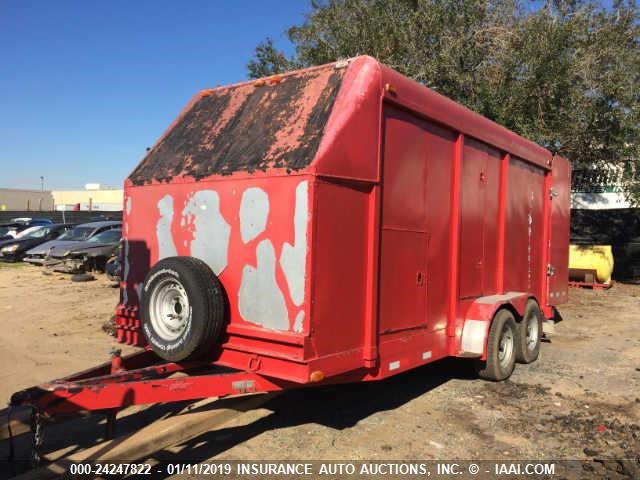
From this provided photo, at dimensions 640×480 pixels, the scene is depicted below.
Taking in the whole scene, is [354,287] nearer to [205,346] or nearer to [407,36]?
[205,346]

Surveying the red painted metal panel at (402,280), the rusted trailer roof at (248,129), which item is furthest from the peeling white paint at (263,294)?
the red painted metal panel at (402,280)

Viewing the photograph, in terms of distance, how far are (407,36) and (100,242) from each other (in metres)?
9.73

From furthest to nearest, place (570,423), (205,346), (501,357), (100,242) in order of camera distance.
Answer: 1. (100,242)
2. (501,357)
3. (570,423)
4. (205,346)

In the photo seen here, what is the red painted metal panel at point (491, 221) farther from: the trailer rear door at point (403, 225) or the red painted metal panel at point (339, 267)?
the red painted metal panel at point (339, 267)

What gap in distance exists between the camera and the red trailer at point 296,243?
388 cm

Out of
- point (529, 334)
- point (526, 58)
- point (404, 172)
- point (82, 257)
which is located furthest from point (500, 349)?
point (82, 257)

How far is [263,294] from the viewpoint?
4074 millimetres

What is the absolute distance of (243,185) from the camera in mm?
4242

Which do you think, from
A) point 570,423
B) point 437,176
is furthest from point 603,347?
point 437,176

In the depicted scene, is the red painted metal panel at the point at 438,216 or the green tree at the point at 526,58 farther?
the green tree at the point at 526,58

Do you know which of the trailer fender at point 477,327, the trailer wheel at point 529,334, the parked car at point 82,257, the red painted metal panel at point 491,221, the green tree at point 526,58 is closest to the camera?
the trailer fender at point 477,327

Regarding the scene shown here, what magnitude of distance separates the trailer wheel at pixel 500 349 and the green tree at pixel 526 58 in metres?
6.97

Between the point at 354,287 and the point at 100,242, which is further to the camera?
the point at 100,242

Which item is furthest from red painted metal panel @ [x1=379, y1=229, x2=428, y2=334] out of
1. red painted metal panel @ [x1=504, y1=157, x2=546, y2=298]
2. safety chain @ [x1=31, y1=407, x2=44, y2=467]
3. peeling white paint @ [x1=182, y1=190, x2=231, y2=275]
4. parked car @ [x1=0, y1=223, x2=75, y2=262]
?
parked car @ [x1=0, y1=223, x2=75, y2=262]
